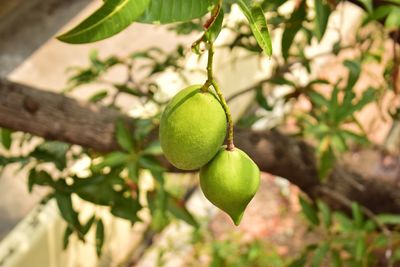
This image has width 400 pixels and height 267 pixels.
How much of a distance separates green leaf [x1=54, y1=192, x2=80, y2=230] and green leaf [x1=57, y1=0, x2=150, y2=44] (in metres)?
0.89

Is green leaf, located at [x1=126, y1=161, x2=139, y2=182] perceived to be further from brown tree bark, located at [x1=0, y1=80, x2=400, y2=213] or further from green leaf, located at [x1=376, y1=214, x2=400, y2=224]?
green leaf, located at [x1=376, y1=214, x2=400, y2=224]

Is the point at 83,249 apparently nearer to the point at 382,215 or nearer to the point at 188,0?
the point at 382,215

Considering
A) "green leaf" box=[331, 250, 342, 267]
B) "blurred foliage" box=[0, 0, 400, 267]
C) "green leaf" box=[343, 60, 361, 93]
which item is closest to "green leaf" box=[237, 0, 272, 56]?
"blurred foliage" box=[0, 0, 400, 267]

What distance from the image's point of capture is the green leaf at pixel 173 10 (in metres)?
0.61

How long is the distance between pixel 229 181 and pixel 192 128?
8 centimetres

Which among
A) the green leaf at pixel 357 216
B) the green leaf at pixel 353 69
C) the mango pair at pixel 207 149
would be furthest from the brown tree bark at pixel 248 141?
the mango pair at pixel 207 149

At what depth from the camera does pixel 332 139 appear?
1649 mm

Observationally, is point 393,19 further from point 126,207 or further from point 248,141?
point 126,207

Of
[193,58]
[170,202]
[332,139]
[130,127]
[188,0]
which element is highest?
[188,0]

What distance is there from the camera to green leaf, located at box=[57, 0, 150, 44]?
56cm

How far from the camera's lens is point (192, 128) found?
0.65 meters

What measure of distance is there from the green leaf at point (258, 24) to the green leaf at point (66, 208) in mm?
904

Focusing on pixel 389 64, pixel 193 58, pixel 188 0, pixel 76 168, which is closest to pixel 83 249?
pixel 76 168

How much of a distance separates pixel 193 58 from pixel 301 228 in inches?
42.1
